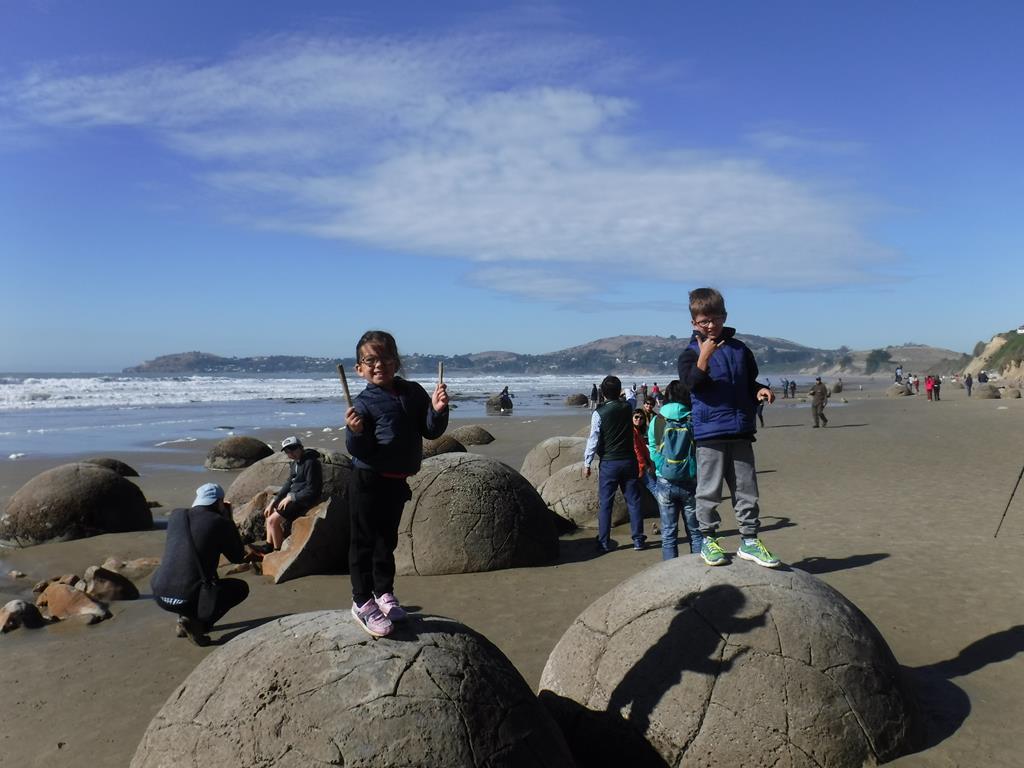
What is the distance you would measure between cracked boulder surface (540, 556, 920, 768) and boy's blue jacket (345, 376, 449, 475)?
155 cm

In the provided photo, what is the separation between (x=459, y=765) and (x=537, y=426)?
30911 millimetres

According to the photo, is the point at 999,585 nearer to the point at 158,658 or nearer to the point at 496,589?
the point at 496,589

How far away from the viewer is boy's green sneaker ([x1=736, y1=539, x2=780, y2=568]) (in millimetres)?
5039

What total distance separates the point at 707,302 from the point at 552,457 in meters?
8.46

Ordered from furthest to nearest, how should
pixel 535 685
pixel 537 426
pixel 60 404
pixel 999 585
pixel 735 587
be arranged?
pixel 60 404 → pixel 537 426 → pixel 999 585 → pixel 535 685 → pixel 735 587

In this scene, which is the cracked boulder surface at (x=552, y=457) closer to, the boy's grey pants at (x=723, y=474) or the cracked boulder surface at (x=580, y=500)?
the cracked boulder surface at (x=580, y=500)

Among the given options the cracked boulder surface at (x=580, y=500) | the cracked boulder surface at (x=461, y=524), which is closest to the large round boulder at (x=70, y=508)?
the cracked boulder surface at (x=461, y=524)

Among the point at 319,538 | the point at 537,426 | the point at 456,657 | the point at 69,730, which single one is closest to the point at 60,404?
the point at 537,426

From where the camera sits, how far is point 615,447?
31.2ft

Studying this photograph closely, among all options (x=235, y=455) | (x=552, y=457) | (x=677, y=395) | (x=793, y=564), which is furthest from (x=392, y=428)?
(x=235, y=455)

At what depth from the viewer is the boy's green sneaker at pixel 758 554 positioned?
504 centimetres

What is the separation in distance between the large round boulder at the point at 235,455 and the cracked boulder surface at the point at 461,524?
40.2 feet

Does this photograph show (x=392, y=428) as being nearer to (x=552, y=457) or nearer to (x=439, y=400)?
(x=439, y=400)

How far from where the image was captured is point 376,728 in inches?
130
